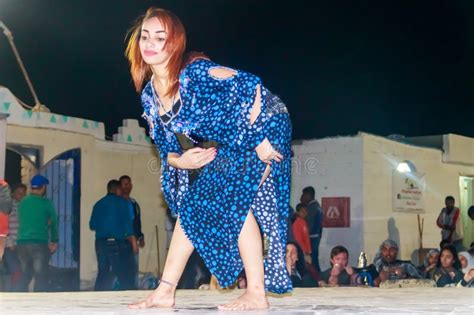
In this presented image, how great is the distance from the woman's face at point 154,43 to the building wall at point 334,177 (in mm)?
9602

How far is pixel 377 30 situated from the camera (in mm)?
15781

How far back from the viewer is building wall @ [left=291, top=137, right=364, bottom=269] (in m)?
12.6

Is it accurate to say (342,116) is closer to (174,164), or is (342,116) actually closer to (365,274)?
(365,274)

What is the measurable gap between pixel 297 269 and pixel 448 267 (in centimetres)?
139

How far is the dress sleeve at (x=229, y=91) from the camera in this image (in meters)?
3.05

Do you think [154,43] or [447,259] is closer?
[154,43]

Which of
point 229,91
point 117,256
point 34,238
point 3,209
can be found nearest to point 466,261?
point 117,256

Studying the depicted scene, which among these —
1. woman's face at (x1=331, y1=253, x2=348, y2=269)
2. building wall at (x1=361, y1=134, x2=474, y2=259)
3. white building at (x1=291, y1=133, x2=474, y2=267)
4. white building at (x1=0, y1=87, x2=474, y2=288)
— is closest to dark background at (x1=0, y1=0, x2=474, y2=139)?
white building at (x1=0, y1=87, x2=474, y2=288)

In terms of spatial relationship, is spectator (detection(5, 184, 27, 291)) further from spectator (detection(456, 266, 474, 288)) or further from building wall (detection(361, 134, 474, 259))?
building wall (detection(361, 134, 474, 259))

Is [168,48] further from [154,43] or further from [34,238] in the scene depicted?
[34,238]

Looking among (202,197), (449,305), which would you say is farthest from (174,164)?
(449,305)

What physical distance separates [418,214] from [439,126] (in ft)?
14.0

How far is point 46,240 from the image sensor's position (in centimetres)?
813

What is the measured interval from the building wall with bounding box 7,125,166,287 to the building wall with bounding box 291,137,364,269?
224 centimetres
